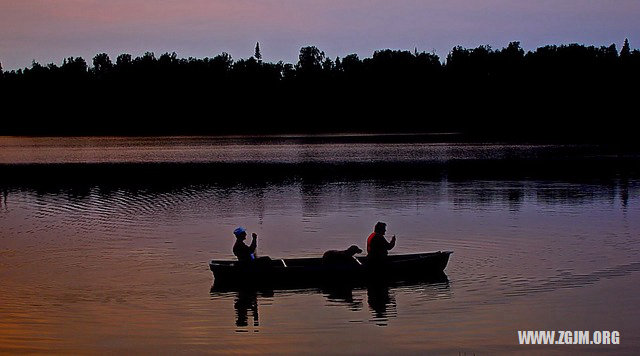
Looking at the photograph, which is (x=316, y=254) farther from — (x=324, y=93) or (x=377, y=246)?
(x=324, y=93)

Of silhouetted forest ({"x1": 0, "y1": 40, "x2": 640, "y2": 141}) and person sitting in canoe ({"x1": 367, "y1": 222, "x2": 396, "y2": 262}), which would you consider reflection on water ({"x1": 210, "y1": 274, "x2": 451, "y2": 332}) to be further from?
silhouetted forest ({"x1": 0, "y1": 40, "x2": 640, "y2": 141})

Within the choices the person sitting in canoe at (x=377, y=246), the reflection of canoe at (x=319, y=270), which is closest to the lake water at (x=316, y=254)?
the reflection of canoe at (x=319, y=270)

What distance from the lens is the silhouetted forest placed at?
561 feet

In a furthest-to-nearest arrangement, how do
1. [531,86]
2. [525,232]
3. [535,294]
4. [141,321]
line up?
[531,86] < [525,232] < [535,294] < [141,321]

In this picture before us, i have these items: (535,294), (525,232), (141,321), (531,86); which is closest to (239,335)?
(141,321)

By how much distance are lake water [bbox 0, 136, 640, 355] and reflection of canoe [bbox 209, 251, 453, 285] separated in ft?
1.47

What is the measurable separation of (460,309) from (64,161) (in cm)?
6456

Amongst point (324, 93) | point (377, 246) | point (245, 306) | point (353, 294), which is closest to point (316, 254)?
point (377, 246)

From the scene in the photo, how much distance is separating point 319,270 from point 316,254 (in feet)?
17.8

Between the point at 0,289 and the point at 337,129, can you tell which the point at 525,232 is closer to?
the point at 0,289

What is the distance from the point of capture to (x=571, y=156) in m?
73.8

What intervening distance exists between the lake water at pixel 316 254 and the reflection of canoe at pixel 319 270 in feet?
1.47

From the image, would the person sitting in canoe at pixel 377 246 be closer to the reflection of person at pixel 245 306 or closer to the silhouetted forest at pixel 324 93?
the reflection of person at pixel 245 306

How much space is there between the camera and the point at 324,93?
616ft
